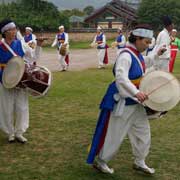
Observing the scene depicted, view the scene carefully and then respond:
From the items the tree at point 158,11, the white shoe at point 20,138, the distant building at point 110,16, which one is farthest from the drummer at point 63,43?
the distant building at point 110,16

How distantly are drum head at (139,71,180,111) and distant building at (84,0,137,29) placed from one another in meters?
45.4

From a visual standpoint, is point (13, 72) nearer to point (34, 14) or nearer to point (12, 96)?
point (12, 96)

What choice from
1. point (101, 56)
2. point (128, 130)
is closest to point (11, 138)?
point (128, 130)

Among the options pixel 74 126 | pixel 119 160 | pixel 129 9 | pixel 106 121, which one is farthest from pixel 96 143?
pixel 129 9

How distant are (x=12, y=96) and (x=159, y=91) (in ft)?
7.19

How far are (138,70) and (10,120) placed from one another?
219cm

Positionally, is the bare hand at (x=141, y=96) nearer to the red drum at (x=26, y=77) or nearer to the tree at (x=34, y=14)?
the red drum at (x=26, y=77)

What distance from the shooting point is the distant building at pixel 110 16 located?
49.9 m

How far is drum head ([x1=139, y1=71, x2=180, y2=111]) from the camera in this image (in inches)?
178

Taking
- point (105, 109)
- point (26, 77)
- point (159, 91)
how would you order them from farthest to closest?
point (26, 77)
point (105, 109)
point (159, 91)

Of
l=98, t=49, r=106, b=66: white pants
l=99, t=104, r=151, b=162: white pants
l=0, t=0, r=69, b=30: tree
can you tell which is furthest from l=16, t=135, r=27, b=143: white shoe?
l=0, t=0, r=69, b=30: tree

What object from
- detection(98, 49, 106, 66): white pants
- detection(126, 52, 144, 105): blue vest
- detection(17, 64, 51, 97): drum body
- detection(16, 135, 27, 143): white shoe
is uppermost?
detection(126, 52, 144, 105): blue vest

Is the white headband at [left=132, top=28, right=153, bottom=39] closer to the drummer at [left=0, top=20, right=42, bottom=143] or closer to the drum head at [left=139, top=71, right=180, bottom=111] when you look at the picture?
the drum head at [left=139, top=71, right=180, bottom=111]

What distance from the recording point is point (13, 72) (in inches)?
221
